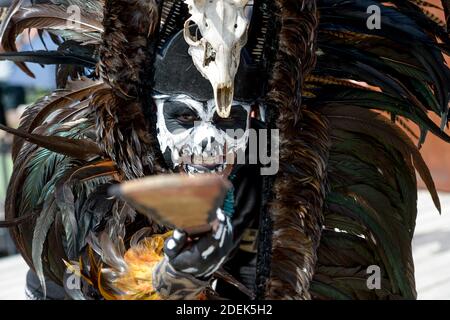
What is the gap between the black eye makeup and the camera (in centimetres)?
95

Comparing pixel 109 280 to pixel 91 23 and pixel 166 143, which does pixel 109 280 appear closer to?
pixel 166 143

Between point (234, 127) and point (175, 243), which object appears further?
point (234, 127)

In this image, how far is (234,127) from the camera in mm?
965

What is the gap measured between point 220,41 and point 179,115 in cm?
14

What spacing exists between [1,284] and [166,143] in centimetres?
201

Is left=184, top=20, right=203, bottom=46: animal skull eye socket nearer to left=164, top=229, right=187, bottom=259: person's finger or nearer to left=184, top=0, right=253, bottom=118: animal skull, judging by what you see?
left=184, top=0, right=253, bottom=118: animal skull

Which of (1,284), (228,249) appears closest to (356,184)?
(228,249)

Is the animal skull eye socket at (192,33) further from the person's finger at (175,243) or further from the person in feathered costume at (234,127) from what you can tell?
the person's finger at (175,243)

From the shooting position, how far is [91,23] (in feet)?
3.39

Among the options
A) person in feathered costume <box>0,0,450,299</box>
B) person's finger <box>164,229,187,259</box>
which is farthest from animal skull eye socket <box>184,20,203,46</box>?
person's finger <box>164,229,187,259</box>

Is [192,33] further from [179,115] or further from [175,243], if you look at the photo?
[175,243]

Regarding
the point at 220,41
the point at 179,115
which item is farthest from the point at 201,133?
the point at 220,41

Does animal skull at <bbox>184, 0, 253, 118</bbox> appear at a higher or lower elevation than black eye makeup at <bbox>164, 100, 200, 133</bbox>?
higher

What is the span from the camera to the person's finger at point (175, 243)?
0.82 metres
